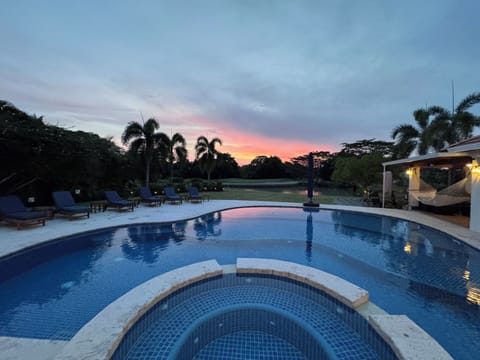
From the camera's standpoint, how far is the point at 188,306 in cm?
272

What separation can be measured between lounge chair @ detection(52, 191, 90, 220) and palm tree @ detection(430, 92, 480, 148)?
16972mm

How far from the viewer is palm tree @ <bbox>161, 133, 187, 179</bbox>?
41.4 feet

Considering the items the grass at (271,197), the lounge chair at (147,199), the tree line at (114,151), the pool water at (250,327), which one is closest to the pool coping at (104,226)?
the lounge chair at (147,199)

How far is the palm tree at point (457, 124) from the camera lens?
1102cm

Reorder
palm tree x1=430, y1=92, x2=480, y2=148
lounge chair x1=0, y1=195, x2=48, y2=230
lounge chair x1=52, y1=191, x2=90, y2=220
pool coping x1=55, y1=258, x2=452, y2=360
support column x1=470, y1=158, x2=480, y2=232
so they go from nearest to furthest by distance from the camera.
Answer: pool coping x1=55, y1=258, x2=452, y2=360
lounge chair x1=0, y1=195, x2=48, y2=230
support column x1=470, y1=158, x2=480, y2=232
lounge chair x1=52, y1=191, x2=90, y2=220
palm tree x1=430, y1=92, x2=480, y2=148

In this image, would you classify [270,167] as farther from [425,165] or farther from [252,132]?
[425,165]

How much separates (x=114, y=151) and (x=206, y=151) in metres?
8.04

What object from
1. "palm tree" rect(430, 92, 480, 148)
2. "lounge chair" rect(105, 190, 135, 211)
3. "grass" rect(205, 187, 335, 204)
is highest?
"palm tree" rect(430, 92, 480, 148)

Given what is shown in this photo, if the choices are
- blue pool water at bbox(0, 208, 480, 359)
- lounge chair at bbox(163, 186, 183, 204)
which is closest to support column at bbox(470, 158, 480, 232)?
blue pool water at bbox(0, 208, 480, 359)

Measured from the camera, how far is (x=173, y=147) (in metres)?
15.2

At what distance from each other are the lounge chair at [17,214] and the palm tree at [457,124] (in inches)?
696

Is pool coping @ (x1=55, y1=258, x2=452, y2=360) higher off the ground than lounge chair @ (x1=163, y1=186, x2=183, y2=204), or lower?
lower

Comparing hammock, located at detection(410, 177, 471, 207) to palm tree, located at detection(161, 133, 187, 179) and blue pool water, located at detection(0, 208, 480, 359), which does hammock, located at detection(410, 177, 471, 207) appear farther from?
palm tree, located at detection(161, 133, 187, 179)

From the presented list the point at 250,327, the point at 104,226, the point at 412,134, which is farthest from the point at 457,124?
the point at 104,226
